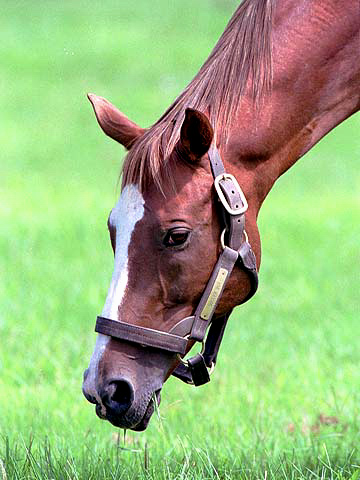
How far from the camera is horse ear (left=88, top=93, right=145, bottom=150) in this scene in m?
3.36

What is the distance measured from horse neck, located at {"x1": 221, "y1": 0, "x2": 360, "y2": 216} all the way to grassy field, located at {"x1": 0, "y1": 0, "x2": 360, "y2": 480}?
3.14ft

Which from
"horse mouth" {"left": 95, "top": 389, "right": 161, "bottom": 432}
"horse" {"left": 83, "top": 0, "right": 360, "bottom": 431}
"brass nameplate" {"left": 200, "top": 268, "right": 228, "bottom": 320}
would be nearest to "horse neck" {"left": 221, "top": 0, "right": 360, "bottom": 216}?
"horse" {"left": 83, "top": 0, "right": 360, "bottom": 431}

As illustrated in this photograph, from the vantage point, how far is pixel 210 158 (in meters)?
3.12

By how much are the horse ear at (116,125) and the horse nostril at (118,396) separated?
85cm

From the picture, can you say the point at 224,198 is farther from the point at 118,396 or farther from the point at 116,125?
the point at 118,396

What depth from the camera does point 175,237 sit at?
3084 millimetres

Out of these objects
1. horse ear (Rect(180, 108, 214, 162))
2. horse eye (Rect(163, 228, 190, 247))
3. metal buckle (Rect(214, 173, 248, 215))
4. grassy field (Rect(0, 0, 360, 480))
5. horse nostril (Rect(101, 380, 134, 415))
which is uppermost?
horse ear (Rect(180, 108, 214, 162))

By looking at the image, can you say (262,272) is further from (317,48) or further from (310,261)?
(317,48)

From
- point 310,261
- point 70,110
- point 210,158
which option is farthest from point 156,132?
point 70,110

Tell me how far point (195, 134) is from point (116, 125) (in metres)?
0.45

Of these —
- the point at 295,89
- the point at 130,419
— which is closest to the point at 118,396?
the point at 130,419

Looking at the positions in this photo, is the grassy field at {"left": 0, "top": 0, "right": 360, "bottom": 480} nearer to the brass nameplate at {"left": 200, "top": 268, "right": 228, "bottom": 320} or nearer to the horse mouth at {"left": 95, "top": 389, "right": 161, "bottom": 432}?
the horse mouth at {"left": 95, "top": 389, "right": 161, "bottom": 432}

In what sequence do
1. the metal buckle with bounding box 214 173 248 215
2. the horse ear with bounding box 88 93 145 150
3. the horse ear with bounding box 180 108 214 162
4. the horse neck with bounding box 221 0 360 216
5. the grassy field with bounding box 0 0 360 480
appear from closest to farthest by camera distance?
the horse ear with bounding box 180 108 214 162
the metal buckle with bounding box 214 173 248 215
the horse neck with bounding box 221 0 360 216
the horse ear with bounding box 88 93 145 150
the grassy field with bounding box 0 0 360 480

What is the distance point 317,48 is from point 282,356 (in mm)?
3254
